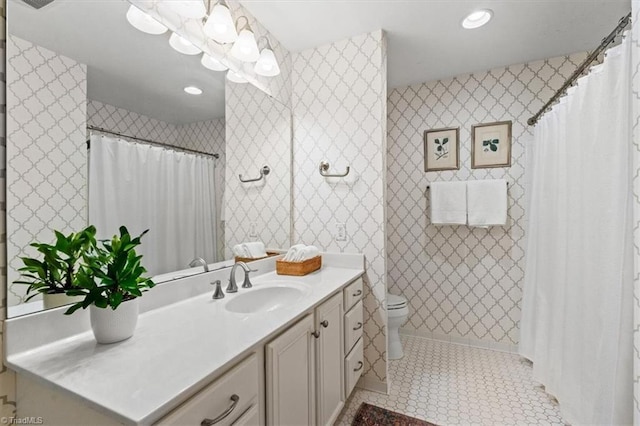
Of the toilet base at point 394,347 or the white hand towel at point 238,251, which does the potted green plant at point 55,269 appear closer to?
the white hand towel at point 238,251

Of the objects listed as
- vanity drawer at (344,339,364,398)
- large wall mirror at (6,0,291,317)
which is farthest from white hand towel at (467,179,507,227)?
large wall mirror at (6,0,291,317)

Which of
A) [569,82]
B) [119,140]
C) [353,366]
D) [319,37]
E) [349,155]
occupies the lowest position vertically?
[353,366]

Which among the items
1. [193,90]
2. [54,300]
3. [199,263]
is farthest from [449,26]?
[54,300]

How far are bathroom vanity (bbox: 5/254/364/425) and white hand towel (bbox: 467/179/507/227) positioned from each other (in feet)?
5.14

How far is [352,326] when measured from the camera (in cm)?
175

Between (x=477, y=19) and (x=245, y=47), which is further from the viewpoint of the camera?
(x=477, y=19)

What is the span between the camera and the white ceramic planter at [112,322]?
88 cm

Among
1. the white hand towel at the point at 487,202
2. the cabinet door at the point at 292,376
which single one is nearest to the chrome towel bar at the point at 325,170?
the cabinet door at the point at 292,376

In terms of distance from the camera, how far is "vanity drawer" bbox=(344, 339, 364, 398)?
65.5 inches

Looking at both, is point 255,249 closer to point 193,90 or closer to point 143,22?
point 193,90

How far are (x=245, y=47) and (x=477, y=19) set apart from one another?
147cm

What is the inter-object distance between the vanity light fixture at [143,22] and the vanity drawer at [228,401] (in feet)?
4.61

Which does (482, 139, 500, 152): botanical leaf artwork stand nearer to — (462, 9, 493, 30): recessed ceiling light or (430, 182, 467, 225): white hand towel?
(430, 182, 467, 225): white hand towel

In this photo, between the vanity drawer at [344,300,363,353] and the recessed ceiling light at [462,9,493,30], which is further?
the recessed ceiling light at [462,9,493,30]
